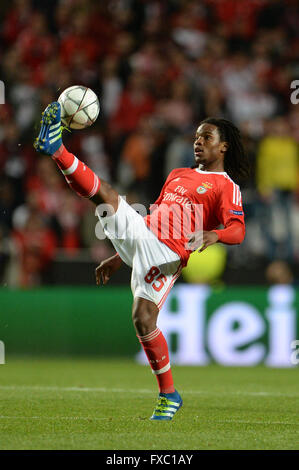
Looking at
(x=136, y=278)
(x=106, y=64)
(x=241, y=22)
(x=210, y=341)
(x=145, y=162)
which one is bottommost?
(x=210, y=341)

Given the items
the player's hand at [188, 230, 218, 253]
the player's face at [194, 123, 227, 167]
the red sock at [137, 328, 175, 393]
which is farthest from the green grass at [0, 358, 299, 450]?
the player's face at [194, 123, 227, 167]

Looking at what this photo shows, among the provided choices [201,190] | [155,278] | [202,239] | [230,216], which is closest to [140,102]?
[201,190]

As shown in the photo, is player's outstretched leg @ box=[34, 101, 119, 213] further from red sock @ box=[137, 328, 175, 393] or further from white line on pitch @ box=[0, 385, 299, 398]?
white line on pitch @ box=[0, 385, 299, 398]

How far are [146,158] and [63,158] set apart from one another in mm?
6562

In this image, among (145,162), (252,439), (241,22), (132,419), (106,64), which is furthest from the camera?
(241,22)

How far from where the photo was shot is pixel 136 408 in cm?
636

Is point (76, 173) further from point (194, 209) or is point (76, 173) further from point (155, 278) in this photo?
point (194, 209)

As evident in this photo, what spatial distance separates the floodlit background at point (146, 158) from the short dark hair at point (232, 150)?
3548 millimetres

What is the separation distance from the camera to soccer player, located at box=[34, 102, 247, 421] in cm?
548

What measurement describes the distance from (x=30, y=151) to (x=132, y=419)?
7.34m

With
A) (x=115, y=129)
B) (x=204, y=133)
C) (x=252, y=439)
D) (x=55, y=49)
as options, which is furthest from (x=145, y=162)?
(x=252, y=439)

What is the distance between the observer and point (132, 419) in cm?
569

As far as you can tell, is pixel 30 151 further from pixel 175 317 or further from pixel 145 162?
pixel 175 317
